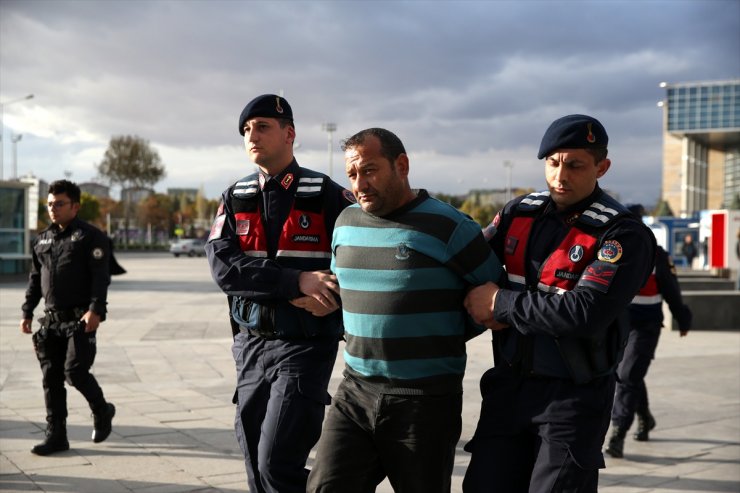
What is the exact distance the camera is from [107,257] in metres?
5.99

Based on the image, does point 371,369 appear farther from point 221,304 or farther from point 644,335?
point 221,304

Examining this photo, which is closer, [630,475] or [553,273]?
[553,273]

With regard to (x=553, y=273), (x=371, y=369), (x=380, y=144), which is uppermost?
(x=380, y=144)

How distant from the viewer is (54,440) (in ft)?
18.7

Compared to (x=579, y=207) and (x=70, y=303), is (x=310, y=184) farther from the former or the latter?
(x=70, y=303)

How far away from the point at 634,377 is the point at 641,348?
0.84ft

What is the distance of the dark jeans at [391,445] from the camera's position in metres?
2.86

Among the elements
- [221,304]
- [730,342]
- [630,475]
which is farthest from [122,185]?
[630,475]

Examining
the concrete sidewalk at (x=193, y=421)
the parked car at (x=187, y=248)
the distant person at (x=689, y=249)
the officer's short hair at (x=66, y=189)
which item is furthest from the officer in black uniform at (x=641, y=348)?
the parked car at (x=187, y=248)

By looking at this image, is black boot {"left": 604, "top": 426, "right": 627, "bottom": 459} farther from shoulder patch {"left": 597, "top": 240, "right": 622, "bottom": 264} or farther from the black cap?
the black cap

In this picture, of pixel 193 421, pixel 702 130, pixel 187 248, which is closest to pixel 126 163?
pixel 187 248

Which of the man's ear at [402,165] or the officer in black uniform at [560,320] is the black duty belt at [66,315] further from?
the officer in black uniform at [560,320]

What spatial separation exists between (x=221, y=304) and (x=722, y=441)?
520 inches

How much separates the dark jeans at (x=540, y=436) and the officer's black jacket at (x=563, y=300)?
0.31 ft
